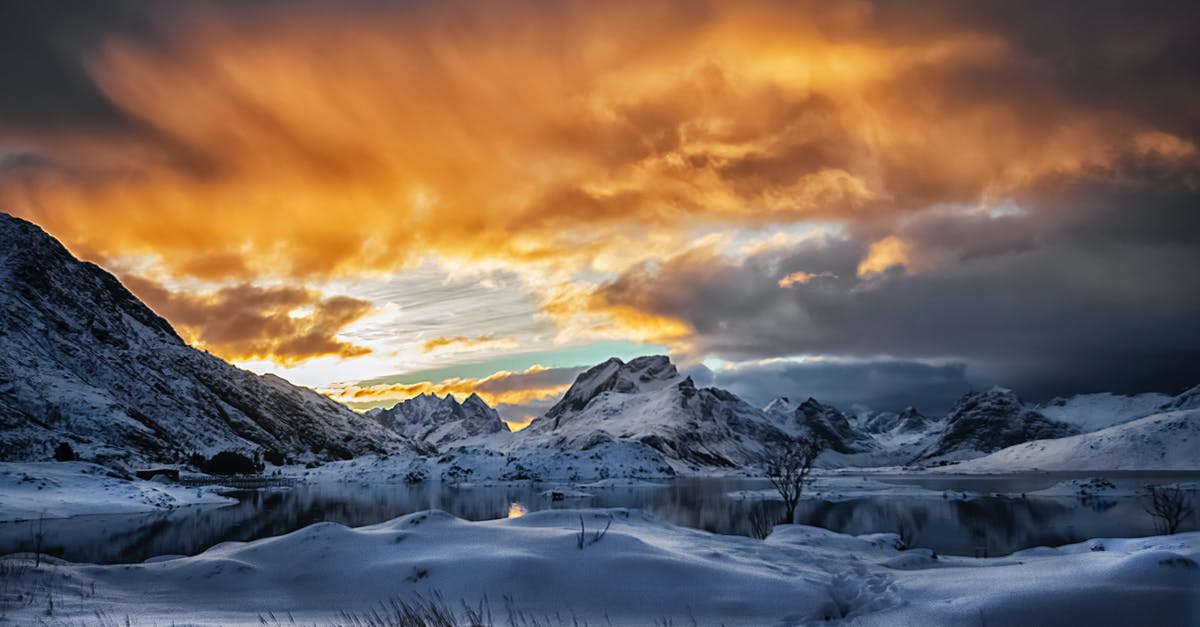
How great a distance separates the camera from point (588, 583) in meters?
13.4

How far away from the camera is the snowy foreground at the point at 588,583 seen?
10898 millimetres

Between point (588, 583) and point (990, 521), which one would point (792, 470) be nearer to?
point (990, 521)

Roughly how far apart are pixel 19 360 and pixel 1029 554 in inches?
8530

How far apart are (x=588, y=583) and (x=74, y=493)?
208 ft

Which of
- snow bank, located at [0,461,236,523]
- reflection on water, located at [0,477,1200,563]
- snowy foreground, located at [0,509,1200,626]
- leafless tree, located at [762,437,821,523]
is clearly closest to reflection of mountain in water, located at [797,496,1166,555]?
reflection on water, located at [0,477,1200,563]

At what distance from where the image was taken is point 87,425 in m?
164

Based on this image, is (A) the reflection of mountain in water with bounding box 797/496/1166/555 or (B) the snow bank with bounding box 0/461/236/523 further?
(B) the snow bank with bounding box 0/461/236/523

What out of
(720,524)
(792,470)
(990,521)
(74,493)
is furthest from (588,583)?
(74,493)

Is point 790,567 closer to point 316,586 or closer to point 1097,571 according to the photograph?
point 1097,571

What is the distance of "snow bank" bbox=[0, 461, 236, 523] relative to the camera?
50.7 metres

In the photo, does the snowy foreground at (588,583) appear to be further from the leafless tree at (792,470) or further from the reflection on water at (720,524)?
the leafless tree at (792,470)

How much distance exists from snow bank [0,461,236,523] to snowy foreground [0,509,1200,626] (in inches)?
1667

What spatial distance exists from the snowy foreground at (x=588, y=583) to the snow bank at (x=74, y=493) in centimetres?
4235

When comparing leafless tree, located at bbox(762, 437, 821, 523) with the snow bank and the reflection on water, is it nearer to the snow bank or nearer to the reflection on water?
the reflection on water
